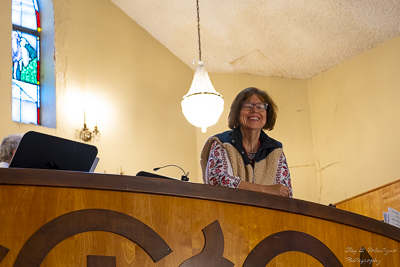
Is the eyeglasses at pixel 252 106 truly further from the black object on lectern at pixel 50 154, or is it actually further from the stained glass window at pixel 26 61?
the stained glass window at pixel 26 61

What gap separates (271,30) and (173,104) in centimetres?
154

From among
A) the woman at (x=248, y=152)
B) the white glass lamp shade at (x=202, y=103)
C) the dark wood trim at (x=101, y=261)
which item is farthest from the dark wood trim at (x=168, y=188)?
the white glass lamp shade at (x=202, y=103)

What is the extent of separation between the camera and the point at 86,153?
8.75 feet

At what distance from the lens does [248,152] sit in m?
3.62

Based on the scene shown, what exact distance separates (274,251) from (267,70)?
5794mm

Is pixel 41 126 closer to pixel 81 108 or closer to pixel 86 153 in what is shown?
pixel 81 108

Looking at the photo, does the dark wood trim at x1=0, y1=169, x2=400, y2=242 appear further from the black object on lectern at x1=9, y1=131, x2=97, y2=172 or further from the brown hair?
the brown hair

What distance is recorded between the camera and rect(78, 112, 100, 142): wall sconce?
22.5ft

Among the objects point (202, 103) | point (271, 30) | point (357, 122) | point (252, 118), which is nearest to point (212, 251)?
point (252, 118)

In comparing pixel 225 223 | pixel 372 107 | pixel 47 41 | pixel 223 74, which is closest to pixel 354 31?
pixel 372 107

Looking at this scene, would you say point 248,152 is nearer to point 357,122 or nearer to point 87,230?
point 87,230

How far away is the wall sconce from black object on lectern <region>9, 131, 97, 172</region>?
4205 millimetres

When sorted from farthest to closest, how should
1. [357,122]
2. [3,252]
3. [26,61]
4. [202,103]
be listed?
1. [357,122]
2. [202,103]
3. [26,61]
4. [3,252]

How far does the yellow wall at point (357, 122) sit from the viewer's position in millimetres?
7168
